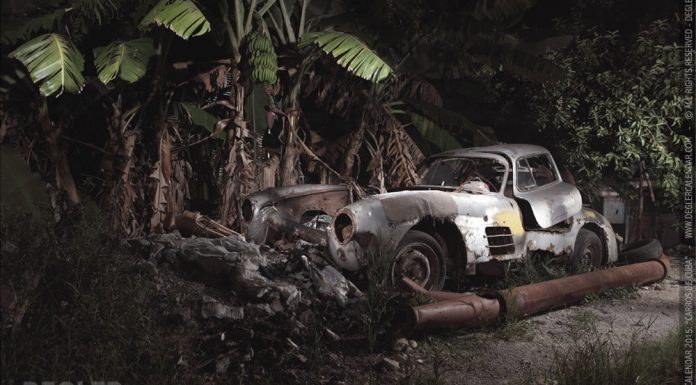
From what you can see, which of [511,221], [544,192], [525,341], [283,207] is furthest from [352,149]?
[525,341]

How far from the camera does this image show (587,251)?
23.0ft

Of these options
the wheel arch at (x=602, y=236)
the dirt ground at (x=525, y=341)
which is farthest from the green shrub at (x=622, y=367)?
the wheel arch at (x=602, y=236)

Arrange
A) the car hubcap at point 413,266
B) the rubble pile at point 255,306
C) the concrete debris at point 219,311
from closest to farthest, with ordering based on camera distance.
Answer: the rubble pile at point 255,306
the concrete debris at point 219,311
the car hubcap at point 413,266

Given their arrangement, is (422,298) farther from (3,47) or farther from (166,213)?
(3,47)

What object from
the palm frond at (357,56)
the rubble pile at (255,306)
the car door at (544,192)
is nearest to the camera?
the rubble pile at (255,306)

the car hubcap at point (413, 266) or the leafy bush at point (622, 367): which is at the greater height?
the car hubcap at point (413, 266)

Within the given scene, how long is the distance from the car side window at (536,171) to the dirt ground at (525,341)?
1.41m

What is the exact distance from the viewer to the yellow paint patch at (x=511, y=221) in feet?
19.0

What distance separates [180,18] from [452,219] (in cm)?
340

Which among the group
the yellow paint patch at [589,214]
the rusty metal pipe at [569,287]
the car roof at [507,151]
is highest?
the car roof at [507,151]

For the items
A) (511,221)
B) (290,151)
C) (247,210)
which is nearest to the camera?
(511,221)

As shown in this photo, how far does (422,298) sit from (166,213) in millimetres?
3720

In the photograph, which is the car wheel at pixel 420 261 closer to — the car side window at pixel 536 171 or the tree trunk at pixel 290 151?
the car side window at pixel 536 171

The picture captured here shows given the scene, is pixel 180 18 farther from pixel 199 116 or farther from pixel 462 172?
pixel 462 172
